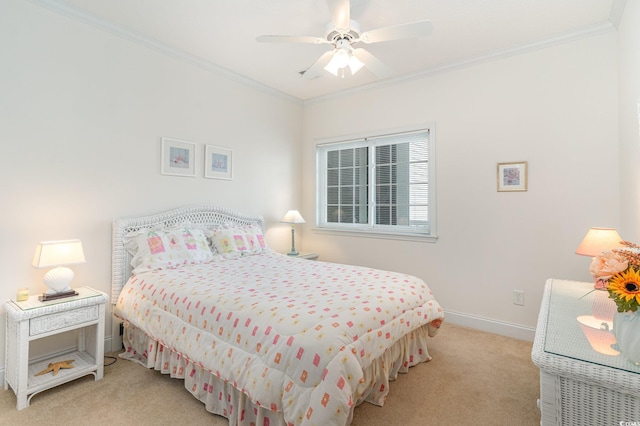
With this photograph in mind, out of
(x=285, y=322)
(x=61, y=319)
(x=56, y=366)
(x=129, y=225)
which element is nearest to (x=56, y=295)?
(x=61, y=319)

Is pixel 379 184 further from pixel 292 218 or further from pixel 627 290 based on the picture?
pixel 627 290

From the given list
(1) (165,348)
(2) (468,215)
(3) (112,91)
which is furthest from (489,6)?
(1) (165,348)

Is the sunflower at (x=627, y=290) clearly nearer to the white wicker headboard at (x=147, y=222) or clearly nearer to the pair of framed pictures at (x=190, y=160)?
the white wicker headboard at (x=147, y=222)

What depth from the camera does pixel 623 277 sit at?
1055 mm

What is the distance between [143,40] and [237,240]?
209 cm

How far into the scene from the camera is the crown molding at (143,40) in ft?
8.23

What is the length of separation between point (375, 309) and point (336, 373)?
0.57 metres

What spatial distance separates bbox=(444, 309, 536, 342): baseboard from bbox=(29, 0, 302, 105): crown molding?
355cm

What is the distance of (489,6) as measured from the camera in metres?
2.48

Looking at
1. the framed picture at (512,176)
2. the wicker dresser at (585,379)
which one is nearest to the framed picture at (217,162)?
the framed picture at (512,176)

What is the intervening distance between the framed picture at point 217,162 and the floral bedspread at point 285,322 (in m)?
1.21

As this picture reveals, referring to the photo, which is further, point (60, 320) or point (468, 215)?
point (468, 215)

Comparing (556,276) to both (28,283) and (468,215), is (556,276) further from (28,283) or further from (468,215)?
(28,283)

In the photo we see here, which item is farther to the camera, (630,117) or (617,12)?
(617,12)
